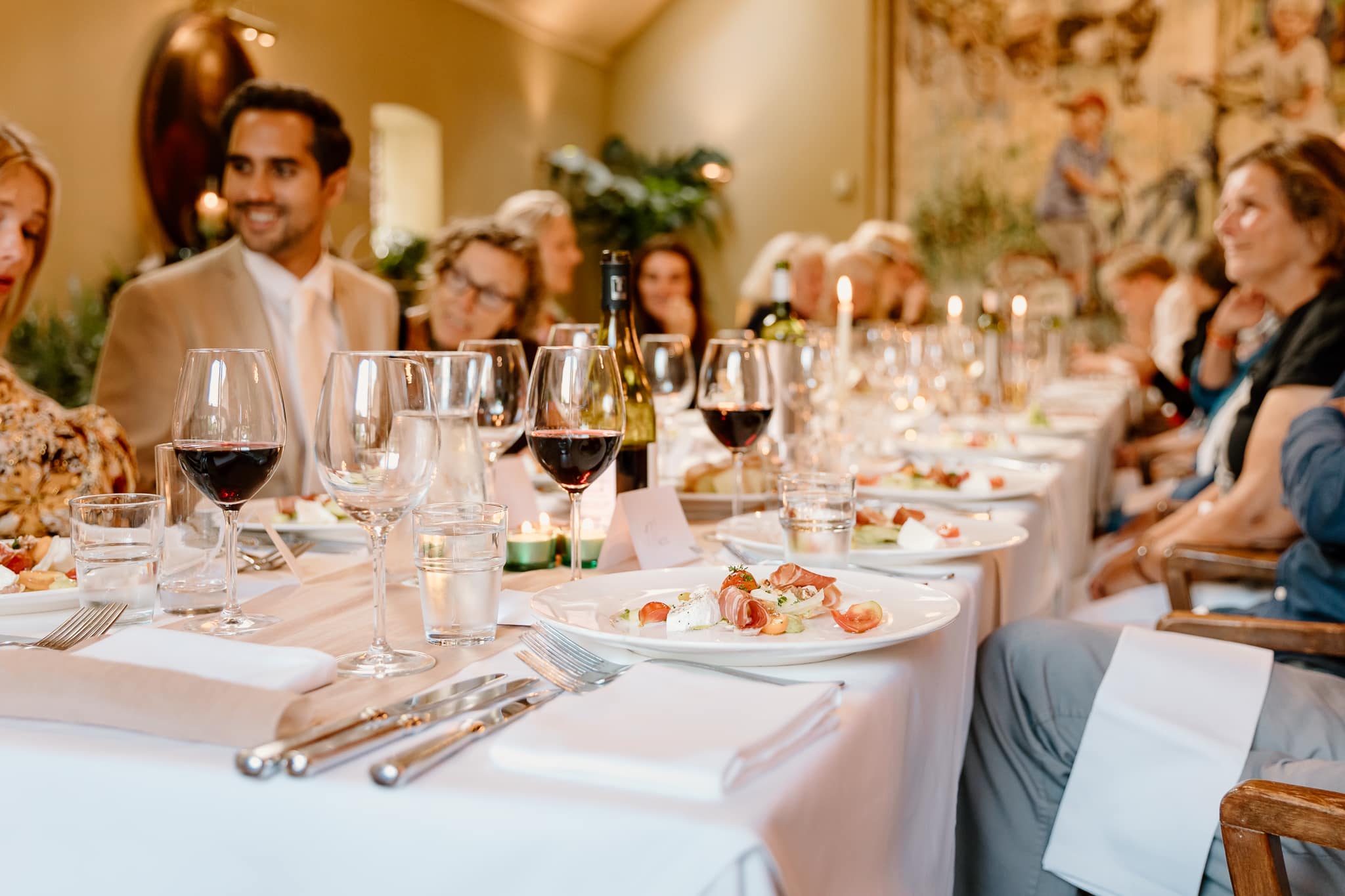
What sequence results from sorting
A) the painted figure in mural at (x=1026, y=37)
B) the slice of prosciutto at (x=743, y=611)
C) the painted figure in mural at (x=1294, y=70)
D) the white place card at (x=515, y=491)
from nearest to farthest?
the slice of prosciutto at (x=743, y=611)
the white place card at (x=515, y=491)
the painted figure in mural at (x=1294, y=70)
the painted figure in mural at (x=1026, y=37)

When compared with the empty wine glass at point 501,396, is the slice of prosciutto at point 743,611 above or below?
below

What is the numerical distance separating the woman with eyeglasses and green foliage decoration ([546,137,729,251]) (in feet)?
18.1

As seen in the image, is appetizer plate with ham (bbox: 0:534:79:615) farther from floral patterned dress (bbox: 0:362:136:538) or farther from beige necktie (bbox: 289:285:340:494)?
beige necktie (bbox: 289:285:340:494)

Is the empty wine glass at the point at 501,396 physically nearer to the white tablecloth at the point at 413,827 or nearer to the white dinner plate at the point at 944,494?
the white dinner plate at the point at 944,494

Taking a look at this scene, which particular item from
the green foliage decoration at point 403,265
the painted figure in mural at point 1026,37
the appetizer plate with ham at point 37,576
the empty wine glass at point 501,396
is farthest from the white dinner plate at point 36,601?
the painted figure in mural at point 1026,37

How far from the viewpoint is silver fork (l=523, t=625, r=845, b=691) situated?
2.84 ft

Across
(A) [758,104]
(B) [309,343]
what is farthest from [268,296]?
(A) [758,104]

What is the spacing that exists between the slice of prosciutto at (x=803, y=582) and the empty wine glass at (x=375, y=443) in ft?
0.96

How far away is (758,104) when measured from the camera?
9320 mm

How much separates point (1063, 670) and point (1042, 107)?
8.09 meters

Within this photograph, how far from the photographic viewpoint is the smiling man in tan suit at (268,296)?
2.52m

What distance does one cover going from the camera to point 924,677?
970 mm

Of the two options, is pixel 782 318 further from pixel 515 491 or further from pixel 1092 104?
pixel 1092 104

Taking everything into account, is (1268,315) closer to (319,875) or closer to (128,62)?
(319,875)
